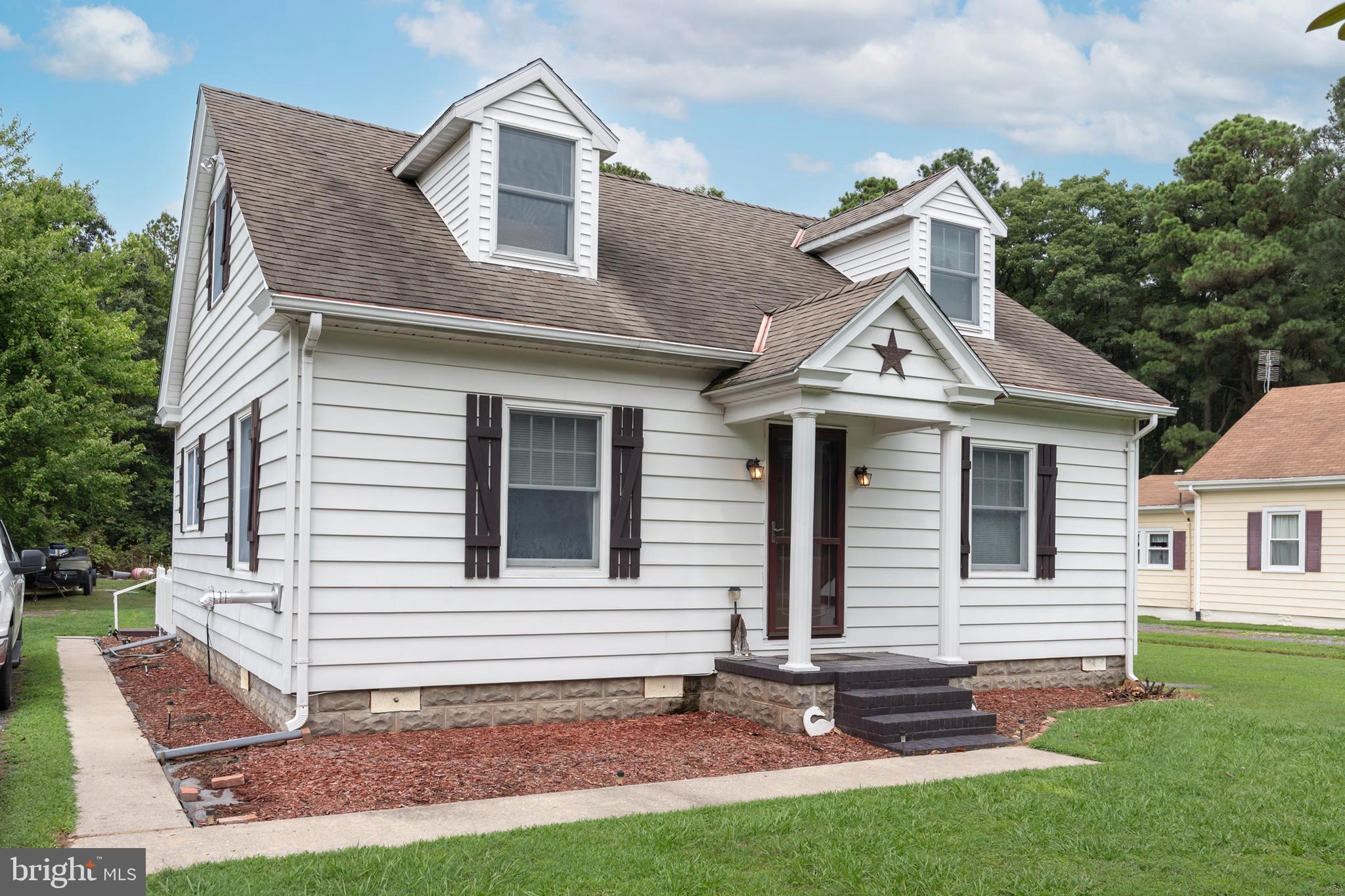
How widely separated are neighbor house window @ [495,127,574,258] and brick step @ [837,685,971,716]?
15.7 ft

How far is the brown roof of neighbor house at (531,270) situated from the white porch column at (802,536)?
1032 millimetres

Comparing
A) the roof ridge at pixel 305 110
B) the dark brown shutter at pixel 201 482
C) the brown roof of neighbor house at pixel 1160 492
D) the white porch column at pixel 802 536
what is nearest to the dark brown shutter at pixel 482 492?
the white porch column at pixel 802 536

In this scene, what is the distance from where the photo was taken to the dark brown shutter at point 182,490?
47.0 ft

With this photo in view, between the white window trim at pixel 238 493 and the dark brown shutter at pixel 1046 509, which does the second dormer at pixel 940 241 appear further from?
the white window trim at pixel 238 493

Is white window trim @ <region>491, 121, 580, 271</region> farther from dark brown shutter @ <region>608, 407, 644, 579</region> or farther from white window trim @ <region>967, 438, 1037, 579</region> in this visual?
white window trim @ <region>967, 438, 1037, 579</region>

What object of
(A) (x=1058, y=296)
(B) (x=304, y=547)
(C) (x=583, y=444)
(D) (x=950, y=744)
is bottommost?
(D) (x=950, y=744)

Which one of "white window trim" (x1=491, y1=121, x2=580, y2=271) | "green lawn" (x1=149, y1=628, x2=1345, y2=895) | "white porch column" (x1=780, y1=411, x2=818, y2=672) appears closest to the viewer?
"green lawn" (x1=149, y1=628, x2=1345, y2=895)

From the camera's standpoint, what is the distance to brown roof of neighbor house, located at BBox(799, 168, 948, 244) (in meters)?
11.7

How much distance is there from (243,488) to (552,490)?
323 cm

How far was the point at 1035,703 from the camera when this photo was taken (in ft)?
34.8

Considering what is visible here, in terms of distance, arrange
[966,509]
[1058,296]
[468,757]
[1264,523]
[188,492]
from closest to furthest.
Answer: [468,757]
[966,509]
[188,492]
[1264,523]
[1058,296]

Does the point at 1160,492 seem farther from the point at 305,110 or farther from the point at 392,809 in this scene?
the point at 392,809

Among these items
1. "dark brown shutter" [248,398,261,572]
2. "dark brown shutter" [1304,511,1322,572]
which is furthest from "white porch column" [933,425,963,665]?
"dark brown shutter" [1304,511,1322,572]

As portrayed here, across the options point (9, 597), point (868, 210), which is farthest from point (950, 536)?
point (9, 597)
